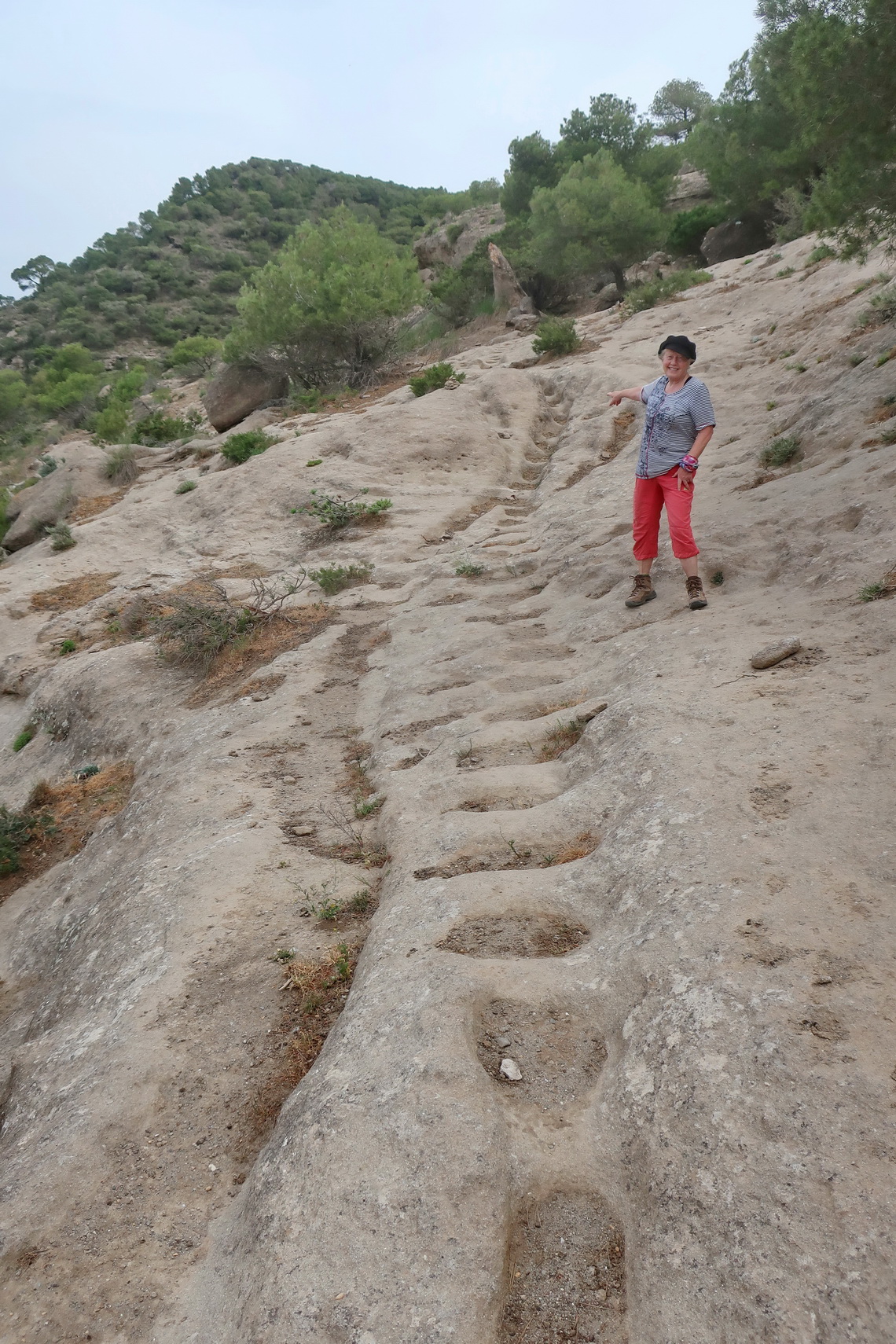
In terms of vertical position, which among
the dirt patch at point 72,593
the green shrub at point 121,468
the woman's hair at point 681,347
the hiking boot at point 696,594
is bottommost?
the hiking boot at point 696,594

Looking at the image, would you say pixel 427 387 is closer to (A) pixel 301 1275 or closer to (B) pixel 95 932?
(B) pixel 95 932

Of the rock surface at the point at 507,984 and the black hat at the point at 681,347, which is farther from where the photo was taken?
the black hat at the point at 681,347

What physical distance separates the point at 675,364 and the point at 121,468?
14.4 meters

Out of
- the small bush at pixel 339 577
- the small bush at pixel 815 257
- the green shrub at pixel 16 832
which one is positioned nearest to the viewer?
the green shrub at pixel 16 832

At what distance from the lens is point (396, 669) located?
680 centimetres

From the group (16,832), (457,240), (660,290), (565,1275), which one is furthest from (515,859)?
(457,240)

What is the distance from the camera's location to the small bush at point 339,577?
945 cm

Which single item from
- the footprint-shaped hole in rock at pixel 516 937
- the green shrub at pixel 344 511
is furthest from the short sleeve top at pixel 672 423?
the green shrub at pixel 344 511

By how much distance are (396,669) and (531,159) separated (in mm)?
38658

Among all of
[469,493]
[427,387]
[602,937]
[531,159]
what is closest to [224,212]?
[531,159]

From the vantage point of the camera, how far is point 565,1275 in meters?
2.04

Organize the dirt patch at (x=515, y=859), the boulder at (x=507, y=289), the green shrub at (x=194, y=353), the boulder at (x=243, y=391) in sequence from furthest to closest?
1. the green shrub at (x=194, y=353)
2. the boulder at (x=507, y=289)
3. the boulder at (x=243, y=391)
4. the dirt patch at (x=515, y=859)

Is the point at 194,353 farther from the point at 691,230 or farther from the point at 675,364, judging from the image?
the point at 675,364

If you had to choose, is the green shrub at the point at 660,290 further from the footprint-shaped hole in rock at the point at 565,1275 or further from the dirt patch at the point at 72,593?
the footprint-shaped hole in rock at the point at 565,1275
